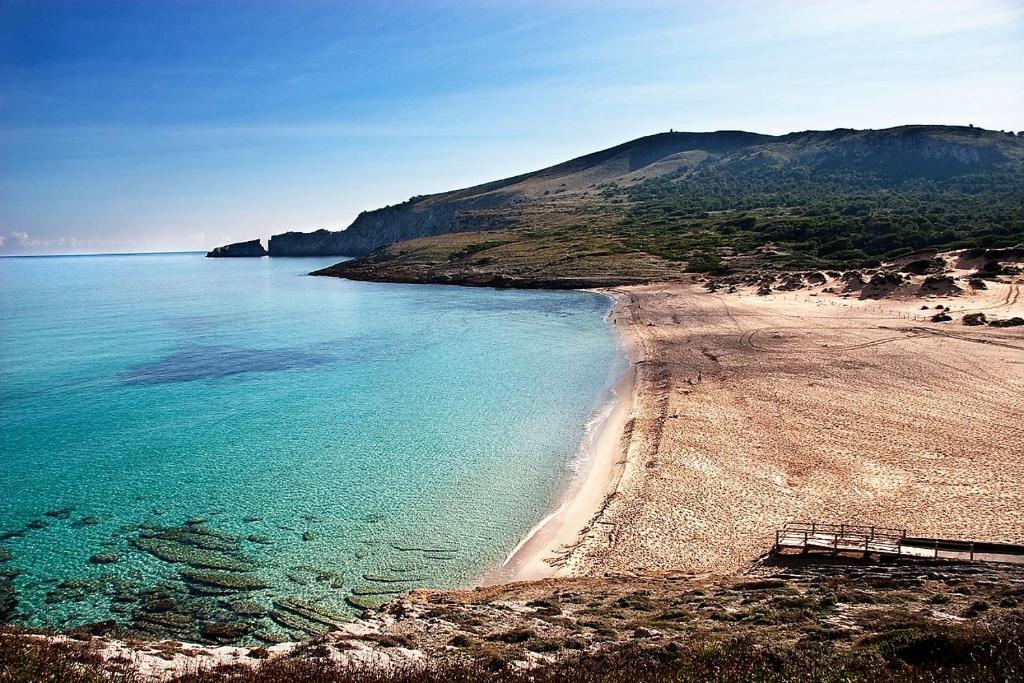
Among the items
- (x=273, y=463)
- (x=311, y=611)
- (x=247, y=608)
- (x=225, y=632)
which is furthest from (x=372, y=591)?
(x=273, y=463)

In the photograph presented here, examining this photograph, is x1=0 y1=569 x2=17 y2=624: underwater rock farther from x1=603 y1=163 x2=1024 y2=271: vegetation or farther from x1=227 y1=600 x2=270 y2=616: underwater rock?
x1=603 y1=163 x2=1024 y2=271: vegetation

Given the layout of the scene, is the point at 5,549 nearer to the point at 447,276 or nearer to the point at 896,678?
the point at 896,678

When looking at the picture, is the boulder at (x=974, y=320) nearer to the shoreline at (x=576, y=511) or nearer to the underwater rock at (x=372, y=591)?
the shoreline at (x=576, y=511)

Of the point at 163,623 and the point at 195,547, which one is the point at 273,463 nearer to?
the point at 195,547

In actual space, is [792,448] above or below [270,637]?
above

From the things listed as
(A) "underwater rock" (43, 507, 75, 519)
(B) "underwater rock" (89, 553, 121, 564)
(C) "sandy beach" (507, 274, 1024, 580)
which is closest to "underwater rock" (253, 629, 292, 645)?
(C) "sandy beach" (507, 274, 1024, 580)

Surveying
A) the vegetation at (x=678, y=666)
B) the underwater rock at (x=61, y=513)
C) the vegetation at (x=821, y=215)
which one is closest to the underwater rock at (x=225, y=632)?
the vegetation at (x=678, y=666)
